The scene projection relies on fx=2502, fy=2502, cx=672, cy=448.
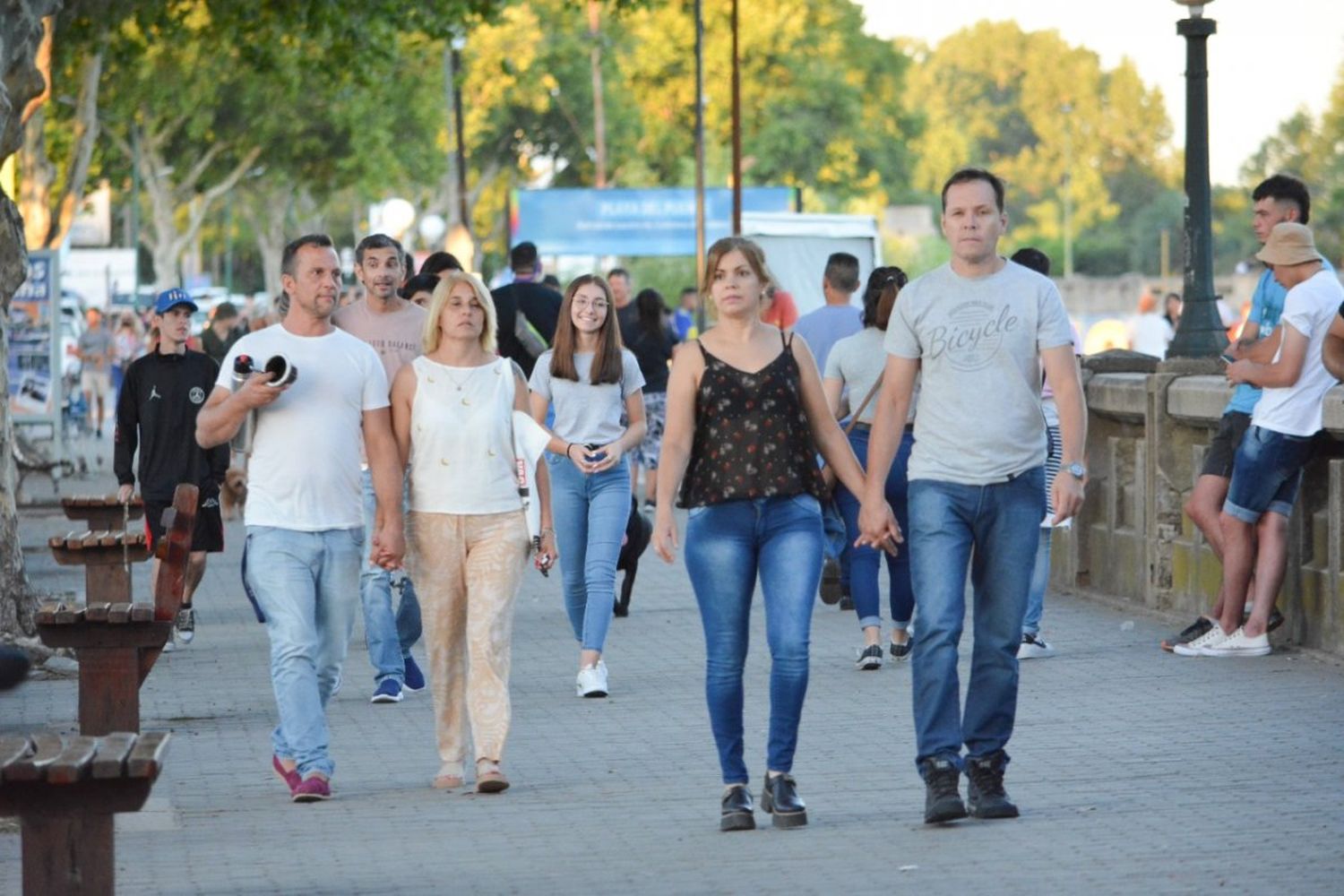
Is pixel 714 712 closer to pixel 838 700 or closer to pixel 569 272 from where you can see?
pixel 838 700

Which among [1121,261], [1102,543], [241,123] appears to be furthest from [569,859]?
[1121,261]

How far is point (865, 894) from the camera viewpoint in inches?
246

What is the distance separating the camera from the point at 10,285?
12.7 meters

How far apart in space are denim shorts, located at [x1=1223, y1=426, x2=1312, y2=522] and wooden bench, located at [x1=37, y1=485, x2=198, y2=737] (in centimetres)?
468

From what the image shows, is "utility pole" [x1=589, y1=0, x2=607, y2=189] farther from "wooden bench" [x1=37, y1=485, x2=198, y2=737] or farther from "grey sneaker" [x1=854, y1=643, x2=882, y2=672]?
"wooden bench" [x1=37, y1=485, x2=198, y2=737]

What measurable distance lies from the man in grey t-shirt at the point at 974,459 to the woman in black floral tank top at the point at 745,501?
0.74ft

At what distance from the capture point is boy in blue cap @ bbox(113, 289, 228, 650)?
468 inches

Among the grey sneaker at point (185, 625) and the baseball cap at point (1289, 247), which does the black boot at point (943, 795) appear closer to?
the baseball cap at point (1289, 247)

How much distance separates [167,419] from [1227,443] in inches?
194

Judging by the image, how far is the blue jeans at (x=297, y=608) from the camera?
25.7ft

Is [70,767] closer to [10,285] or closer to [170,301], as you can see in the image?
[170,301]

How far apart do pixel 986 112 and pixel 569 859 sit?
17600cm

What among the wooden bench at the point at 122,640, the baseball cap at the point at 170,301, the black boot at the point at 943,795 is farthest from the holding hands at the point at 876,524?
the baseball cap at the point at 170,301

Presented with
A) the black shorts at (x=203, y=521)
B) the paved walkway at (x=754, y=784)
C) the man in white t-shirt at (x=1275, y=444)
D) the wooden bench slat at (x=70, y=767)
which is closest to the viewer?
the wooden bench slat at (x=70, y=767)
